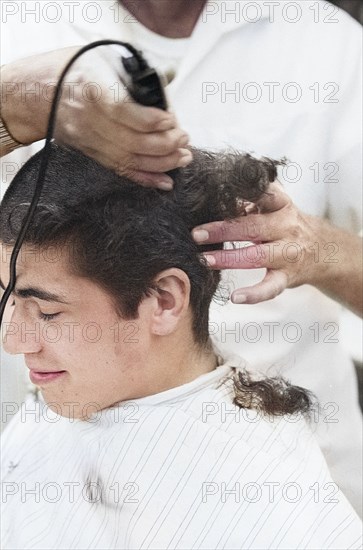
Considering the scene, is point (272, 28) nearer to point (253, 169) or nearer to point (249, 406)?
point (253, 169)

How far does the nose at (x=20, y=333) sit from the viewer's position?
4.66ft

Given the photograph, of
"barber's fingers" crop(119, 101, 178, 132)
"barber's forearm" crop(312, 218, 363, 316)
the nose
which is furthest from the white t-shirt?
the nose

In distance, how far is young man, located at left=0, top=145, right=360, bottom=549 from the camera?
1.37 meters

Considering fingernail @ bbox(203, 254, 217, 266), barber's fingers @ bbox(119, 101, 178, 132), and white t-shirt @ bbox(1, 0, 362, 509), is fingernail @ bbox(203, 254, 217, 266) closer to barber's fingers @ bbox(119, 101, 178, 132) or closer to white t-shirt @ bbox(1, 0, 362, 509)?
white t-shirt @ bbox(1, 0, 362, 509)

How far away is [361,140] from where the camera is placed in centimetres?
150

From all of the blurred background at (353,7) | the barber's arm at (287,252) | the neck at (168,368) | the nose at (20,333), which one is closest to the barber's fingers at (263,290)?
the barber's arm at (287,252)

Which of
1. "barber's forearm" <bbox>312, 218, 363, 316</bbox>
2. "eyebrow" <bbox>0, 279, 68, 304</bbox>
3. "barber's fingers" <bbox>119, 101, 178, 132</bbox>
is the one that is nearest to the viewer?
"barber's fingers" <bbox>119, 101, 178, 132</bbox>

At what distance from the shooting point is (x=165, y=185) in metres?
1.35

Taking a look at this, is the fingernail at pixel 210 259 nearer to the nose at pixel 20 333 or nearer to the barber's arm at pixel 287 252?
the barber's arm at pixel 287 252

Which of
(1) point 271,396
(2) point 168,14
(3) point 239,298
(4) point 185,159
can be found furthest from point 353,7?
(1) point 271,396

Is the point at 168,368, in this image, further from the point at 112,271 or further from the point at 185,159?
the point at 185,159

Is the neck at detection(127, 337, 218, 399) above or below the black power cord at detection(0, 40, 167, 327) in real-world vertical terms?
below

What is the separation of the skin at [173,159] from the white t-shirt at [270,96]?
0.8 inches

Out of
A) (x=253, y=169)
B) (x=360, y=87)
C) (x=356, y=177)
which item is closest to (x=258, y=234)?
(x=253, y=169)
